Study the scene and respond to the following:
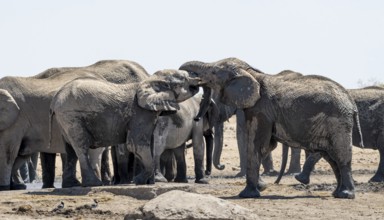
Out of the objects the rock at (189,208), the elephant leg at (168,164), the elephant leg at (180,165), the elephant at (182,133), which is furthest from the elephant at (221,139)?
the rock at (189,208)

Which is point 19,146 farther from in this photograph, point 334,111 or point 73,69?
point 334,111

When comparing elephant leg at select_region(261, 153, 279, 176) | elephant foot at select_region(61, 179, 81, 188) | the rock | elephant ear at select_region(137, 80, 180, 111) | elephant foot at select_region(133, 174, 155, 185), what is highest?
elephant ear at select_region(137, 80, 180, 111)

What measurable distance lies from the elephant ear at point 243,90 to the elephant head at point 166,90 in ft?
2.05

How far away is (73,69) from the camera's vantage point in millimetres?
21609

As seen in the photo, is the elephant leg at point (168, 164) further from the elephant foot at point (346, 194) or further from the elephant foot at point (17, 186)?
the elephant foot at point (346, 194)

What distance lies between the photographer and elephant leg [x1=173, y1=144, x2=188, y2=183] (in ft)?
72.7

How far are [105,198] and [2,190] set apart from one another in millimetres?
3348

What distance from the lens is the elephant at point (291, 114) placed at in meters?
17.9

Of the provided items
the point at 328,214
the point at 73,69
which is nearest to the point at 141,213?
the point at 328,214

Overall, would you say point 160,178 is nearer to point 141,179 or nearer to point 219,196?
point 141,179

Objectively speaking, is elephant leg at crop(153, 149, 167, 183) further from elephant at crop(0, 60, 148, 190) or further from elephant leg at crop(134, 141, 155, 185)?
elephant leg at crop(134, 141, 155, 185)

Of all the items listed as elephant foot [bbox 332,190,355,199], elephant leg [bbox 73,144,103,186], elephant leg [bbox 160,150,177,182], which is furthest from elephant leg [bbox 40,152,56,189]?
elephant foot [bbox 332,190,355,199]

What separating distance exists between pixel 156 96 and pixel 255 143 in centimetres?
166

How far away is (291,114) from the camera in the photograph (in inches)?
706
